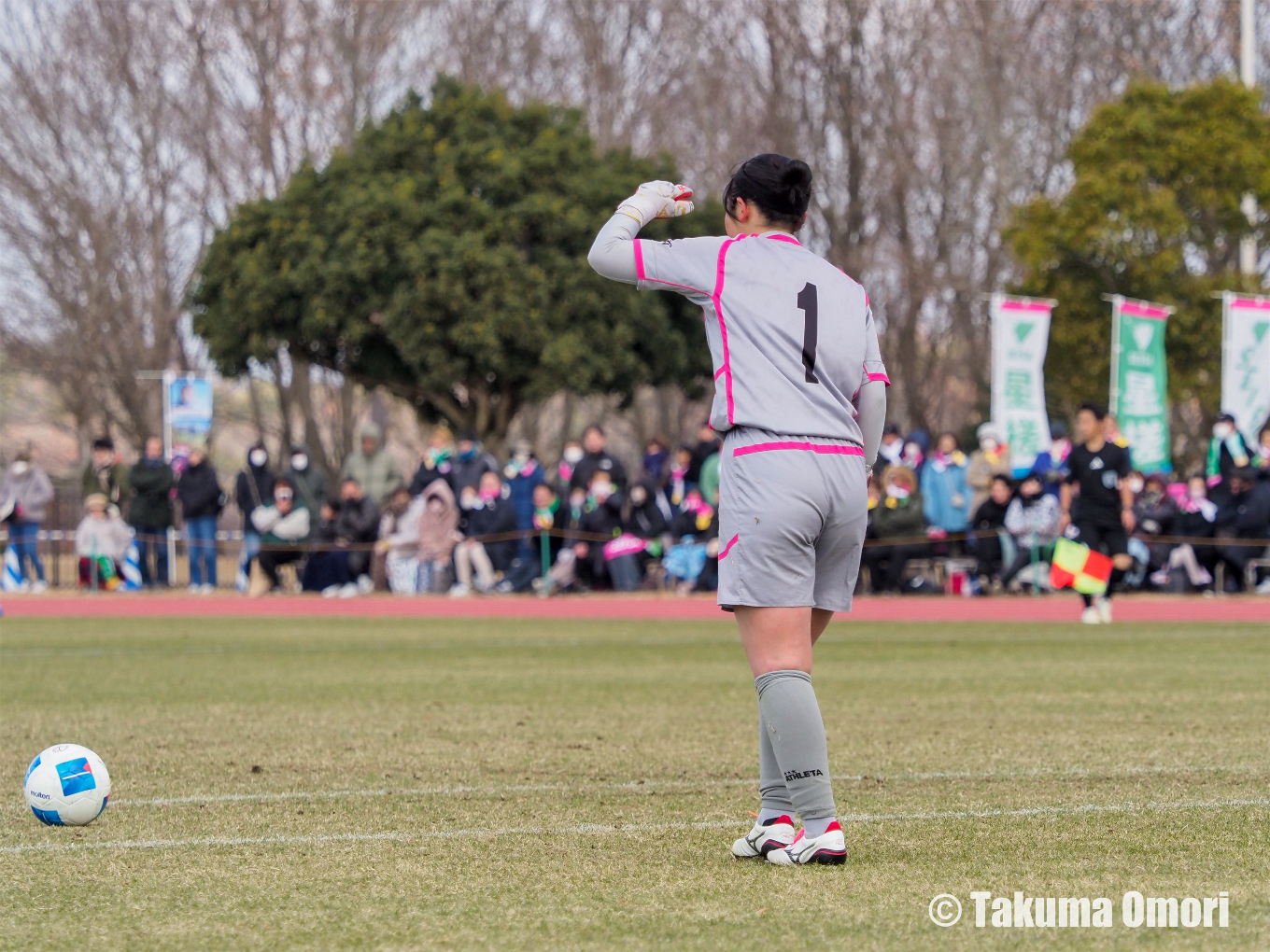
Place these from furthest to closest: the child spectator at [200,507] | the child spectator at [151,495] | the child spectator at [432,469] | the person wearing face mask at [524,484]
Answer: the child spectator at [151,495]
the child spectator at [200,507]
the child spectator at [432,469]
the person wearing face mask at [524,484]

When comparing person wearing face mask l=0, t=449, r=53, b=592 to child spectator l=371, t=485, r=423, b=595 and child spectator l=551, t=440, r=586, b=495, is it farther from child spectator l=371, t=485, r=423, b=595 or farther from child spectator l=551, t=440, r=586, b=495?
child spectator l=551, t=440, r=586, b=495

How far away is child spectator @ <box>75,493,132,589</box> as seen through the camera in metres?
24.4

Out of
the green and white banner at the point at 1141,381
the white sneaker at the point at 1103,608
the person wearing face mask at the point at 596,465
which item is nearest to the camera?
the white sneaker at the point at 1103,608

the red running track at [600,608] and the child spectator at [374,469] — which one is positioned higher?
the child spectator at [374,469]

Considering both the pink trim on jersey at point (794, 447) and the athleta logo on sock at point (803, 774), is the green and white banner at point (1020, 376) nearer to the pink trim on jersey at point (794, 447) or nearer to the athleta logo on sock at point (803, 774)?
the pink trim on jersey at point (794, 447)

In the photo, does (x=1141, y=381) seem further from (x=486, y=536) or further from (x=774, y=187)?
(x=774, y=187)

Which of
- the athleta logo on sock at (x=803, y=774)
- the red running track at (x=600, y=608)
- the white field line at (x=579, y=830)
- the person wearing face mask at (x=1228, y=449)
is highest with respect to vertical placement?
the person wearing face mask at (x=1228, y=449)

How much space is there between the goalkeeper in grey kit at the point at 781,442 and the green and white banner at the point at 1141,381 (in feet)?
60.5

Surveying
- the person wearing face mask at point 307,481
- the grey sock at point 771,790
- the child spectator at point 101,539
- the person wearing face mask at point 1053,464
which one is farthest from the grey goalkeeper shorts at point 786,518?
the child spectator at point 101,539

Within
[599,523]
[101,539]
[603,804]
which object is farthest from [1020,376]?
[603,804]

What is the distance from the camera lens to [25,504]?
2516 cm

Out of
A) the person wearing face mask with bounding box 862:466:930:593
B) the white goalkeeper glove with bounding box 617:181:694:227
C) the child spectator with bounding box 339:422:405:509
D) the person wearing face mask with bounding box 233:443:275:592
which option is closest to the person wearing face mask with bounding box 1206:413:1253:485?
the person wearing face mask with bounding box 862:466:930:593

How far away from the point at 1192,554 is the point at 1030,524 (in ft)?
7.00

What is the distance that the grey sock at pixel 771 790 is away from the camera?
509 centimetres
